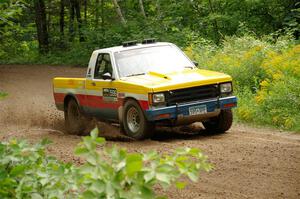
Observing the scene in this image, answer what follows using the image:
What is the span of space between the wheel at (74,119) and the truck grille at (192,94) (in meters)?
2.76

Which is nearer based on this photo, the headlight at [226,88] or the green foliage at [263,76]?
the headlight at [226,88]

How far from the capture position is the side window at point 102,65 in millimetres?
12133

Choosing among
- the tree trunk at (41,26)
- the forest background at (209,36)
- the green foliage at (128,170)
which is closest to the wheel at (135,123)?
the forest background at (209,36)

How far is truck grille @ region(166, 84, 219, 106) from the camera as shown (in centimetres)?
1074

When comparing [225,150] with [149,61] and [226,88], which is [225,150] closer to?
[226,88]

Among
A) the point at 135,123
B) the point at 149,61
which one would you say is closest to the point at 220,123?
the point at 135,123

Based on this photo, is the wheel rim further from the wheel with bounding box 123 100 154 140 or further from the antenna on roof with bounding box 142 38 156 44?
the antenna on roof with bounding box 142 38 156 44

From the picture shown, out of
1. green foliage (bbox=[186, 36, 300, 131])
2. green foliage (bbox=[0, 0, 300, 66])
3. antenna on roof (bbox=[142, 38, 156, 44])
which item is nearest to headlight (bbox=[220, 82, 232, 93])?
green foliage (bbox=[186, 36, 300, 131])

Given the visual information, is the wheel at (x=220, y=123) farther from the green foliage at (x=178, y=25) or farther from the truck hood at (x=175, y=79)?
the green foliage at (x=178, y=25)

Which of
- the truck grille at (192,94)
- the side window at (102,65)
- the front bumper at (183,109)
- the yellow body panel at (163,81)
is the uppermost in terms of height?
the side window at (102,65)

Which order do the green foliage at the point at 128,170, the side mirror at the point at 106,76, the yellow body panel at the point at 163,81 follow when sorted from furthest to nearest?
the side mirror at the point at 106,76 → the yellow body panel at the point at 163,81 → the green foliage at the point at 128,170

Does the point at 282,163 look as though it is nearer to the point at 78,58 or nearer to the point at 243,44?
the point at 243,44

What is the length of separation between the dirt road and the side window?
43.8 inches

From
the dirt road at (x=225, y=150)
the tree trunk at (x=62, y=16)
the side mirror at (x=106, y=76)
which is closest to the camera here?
the dirt road at (x=225, y=150)
